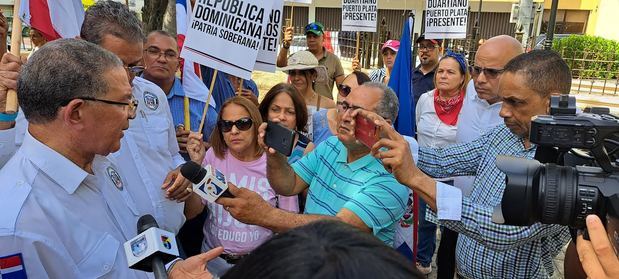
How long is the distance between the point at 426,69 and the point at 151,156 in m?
3.85

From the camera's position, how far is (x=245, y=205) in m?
2.00

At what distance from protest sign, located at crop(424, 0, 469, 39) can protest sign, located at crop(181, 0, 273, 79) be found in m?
3.09

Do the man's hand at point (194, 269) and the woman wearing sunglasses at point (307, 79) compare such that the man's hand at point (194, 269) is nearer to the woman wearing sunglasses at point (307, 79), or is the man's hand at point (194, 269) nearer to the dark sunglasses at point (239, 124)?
the dark sunglasses at point (239, 124)

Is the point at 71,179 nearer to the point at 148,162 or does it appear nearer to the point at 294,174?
the point at 148,162

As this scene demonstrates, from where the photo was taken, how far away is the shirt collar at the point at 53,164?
1573 millimetres

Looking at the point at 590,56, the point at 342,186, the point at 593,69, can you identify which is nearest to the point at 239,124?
the point at 342,186

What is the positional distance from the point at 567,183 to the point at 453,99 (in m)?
2.72

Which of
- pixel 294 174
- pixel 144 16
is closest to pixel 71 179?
pixel 294 174

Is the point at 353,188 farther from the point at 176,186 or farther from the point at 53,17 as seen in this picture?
the point at 53,17

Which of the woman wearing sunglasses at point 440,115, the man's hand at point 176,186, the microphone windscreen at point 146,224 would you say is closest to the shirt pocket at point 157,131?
the man's hand at point 176,186

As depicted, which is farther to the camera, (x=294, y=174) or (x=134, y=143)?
(x=294, y=174)

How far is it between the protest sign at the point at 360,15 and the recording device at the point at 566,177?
5.30 m

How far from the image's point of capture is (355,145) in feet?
7.73

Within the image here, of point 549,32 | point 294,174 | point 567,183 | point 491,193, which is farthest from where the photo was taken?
point 549,32
